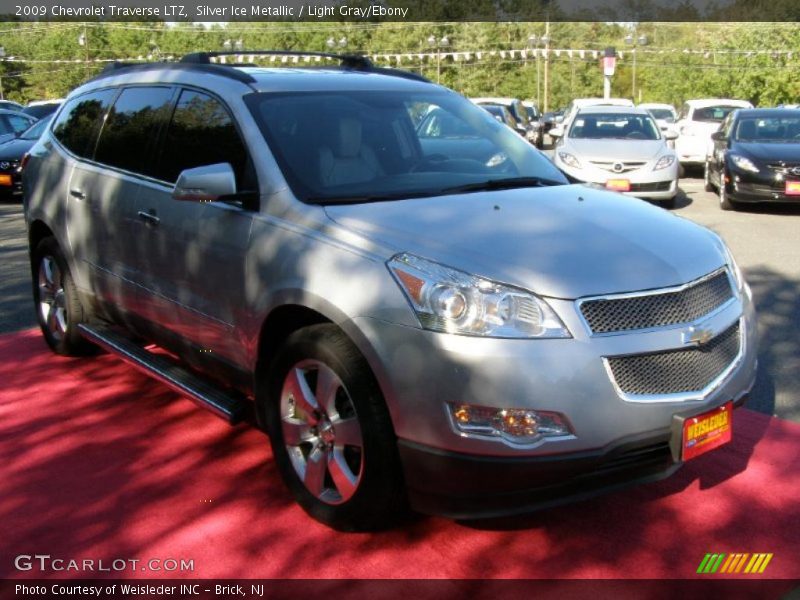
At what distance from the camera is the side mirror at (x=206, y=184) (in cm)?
396

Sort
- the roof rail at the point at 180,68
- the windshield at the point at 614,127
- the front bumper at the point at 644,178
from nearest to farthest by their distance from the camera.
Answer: the roof rail at the point at 180,68 → the front bumper at the point at 644,178 → the windshield at the point at 614,127

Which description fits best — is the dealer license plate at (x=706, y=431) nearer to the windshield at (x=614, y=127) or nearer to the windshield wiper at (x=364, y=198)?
the windshield wiper at (x=364, y=198)

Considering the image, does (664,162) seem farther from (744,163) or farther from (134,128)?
(134,128)

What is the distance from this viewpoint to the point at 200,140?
4.58 meters

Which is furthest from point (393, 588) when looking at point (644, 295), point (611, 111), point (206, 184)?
point (611, 111)

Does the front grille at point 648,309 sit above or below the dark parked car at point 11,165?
above

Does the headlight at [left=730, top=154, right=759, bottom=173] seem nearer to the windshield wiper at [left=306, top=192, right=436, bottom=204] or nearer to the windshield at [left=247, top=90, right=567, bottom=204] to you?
the windshield at [left=247, top=90, right=567, bottom=204]

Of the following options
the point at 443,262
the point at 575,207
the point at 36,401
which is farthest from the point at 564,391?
the point at 36,401

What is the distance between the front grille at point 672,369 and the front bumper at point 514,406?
0.14 feet

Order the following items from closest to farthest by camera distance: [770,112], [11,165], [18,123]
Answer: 1. [770,112]
2. [11,165]
3. [18,123]

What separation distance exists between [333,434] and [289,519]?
527 millimetres

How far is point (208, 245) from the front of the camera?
4270mm

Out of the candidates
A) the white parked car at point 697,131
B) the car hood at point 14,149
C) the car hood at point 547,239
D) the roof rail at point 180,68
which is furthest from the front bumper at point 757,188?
the car hood at point 14,149

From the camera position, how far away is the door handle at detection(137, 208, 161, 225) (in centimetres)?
467
